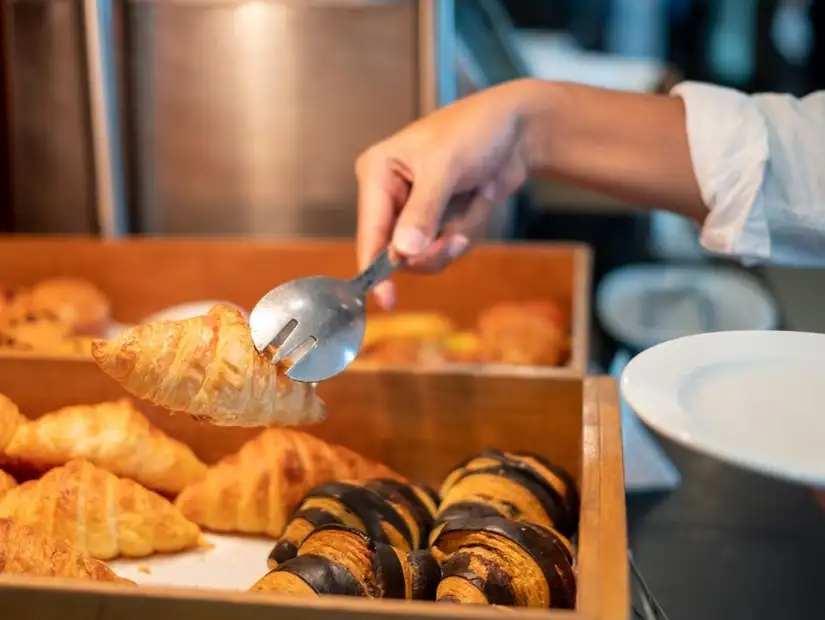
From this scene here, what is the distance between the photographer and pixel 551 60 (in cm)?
257

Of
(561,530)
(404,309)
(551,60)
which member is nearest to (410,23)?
(404,309)

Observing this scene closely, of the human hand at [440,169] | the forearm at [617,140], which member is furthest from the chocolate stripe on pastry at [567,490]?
the forearm at [617,140]

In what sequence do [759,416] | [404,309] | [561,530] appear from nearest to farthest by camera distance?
1. [759,416]
2. [561,530]
3. [404,309]

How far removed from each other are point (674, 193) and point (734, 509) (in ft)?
1.02

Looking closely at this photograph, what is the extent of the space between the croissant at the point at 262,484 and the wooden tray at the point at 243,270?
499 mm

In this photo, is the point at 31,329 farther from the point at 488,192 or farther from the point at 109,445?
the point at 488,192

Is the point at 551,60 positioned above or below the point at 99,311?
above

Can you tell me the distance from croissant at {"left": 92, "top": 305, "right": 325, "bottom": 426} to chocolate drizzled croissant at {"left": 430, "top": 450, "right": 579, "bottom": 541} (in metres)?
0.16

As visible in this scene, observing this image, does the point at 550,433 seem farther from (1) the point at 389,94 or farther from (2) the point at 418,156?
(1) the point at 389,94

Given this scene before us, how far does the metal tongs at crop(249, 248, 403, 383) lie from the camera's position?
65 centimetres

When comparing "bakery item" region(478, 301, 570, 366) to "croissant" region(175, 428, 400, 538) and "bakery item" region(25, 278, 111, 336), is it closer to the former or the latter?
"croissant" region(175, 428, 400, 538)

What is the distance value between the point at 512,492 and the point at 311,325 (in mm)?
197

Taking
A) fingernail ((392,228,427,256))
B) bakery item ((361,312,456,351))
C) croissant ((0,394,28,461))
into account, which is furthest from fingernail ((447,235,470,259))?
croissant ((0,394,28,461))

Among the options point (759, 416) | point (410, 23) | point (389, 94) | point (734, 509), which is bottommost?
point (734, 509)
